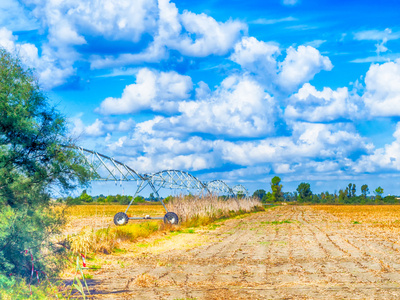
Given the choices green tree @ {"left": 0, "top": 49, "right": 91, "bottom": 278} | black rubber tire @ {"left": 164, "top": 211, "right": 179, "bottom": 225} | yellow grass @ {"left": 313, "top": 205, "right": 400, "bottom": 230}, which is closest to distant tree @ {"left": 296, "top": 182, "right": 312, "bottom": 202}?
yellow grass @ {"left": 313, "top": 205, "right": 400, "bottom": 230}

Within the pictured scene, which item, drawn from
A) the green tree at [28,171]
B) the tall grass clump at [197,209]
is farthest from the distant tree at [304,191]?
the green tree at [28,171]

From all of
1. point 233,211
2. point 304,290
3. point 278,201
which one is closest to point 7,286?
point 304,290

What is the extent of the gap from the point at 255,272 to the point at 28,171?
20.4 ft

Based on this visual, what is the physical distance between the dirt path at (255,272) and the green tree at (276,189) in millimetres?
131479

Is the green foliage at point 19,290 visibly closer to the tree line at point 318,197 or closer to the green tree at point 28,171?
the green tree at point 28,171

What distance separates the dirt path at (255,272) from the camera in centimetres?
931

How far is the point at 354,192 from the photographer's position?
163625 mm

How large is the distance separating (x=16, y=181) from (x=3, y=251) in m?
1.27

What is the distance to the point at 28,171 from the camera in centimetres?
873

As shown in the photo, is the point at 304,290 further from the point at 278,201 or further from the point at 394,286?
Result: the point at 278,201

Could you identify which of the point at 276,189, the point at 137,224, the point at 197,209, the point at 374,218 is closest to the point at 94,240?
the point at 137,224

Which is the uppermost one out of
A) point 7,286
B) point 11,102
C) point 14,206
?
point 11,102

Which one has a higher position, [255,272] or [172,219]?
[172,219]

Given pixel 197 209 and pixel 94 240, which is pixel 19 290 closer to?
pixel 94 240
